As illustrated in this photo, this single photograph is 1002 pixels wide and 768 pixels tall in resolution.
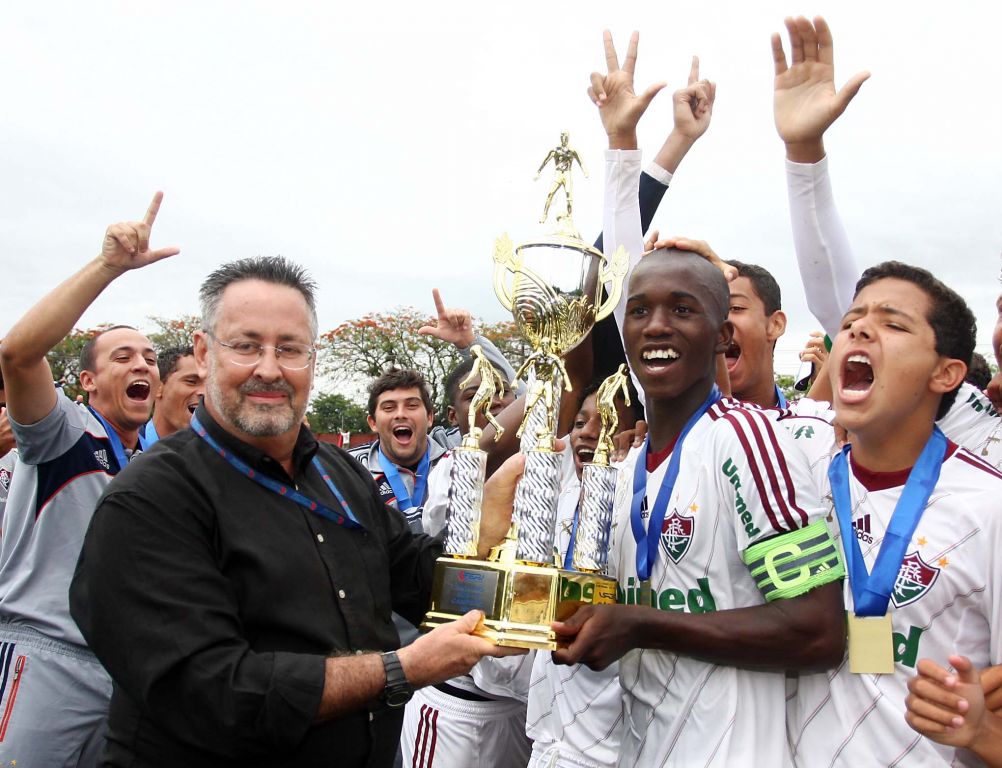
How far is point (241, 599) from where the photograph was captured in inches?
92.4

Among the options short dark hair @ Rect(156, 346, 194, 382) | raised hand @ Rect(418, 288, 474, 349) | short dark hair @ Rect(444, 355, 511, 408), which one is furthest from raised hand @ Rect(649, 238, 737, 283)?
short dark hair @ Rect(156, 346, 194, 382)

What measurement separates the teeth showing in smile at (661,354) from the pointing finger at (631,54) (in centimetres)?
146

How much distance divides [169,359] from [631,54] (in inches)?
146

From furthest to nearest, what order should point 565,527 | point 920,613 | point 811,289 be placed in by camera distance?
1. point 811,289
2. point 565,527
3. point 920,613

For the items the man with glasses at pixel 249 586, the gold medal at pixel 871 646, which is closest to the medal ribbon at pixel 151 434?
the man with glasses at pixel 249 586

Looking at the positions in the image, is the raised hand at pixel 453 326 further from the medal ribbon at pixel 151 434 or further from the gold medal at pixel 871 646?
the gold medal at pixel 871 646

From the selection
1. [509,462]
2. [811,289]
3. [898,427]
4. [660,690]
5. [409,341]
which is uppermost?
[409,341]

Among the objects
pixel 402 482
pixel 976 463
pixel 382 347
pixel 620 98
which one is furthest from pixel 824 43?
pixel 382 347

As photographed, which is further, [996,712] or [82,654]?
[82,654]

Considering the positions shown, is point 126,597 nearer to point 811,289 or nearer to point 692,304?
point 692,304

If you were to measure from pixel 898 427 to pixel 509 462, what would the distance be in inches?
50.1

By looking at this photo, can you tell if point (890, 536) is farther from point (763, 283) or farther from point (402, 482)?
point (402, 482)

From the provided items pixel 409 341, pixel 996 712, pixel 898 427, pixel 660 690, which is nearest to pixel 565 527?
pixel 660 690

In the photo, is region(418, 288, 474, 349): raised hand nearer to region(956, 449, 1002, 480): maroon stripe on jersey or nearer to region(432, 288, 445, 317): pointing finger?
region(432, 288, 445, 317): pointing finger
